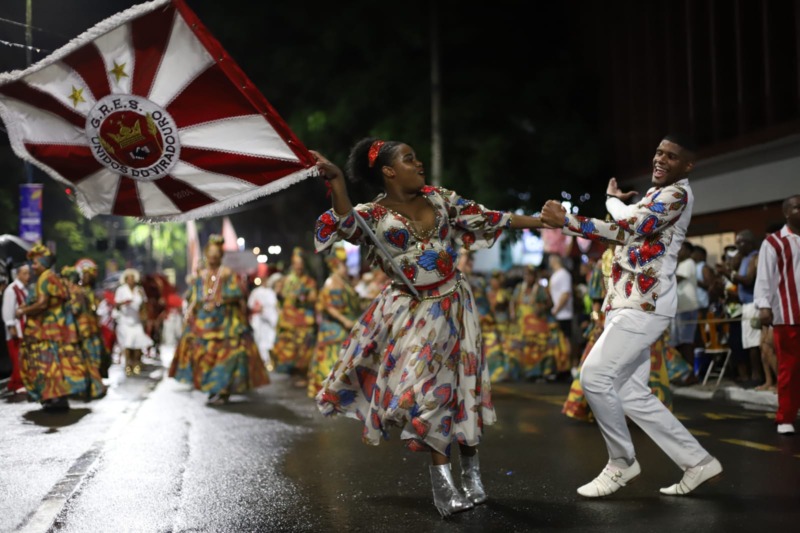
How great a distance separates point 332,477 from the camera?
265 inches

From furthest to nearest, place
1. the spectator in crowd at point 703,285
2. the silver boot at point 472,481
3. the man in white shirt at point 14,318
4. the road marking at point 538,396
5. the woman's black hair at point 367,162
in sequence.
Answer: the man in white shirt at point 14,318 → the spectator in crowd at point 703,285 → the road marking at point 538,396 → the woman's black hair at point 367,162 → the silver boot at point 472,481

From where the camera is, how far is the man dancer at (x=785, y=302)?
329 inches

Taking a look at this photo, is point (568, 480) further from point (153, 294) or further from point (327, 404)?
point (153, 294)

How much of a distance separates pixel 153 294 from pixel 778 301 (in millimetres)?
18795

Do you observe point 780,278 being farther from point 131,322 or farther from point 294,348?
point 131,322

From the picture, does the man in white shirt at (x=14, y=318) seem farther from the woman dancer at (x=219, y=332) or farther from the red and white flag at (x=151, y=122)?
the red and white flag at (x=151, y=122)

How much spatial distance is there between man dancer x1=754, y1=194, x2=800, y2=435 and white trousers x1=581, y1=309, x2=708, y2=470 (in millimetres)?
2853

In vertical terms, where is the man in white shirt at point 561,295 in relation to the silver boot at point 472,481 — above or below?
above

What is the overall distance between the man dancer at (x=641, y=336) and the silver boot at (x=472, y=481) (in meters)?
0.60

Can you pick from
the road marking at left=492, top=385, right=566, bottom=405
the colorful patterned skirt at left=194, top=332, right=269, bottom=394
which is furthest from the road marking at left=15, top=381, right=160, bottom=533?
the road marking at left=492, top=385, right=566, bottom=405

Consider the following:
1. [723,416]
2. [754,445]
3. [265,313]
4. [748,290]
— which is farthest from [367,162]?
[265,313]

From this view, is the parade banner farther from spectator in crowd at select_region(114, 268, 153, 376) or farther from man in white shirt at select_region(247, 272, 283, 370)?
man in white shirt at select_region(247, 272, 283, 370)

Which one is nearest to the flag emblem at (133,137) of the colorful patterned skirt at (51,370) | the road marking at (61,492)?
the road marking at (61,492)

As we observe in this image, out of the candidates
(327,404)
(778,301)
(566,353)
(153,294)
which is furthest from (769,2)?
(153,294)
